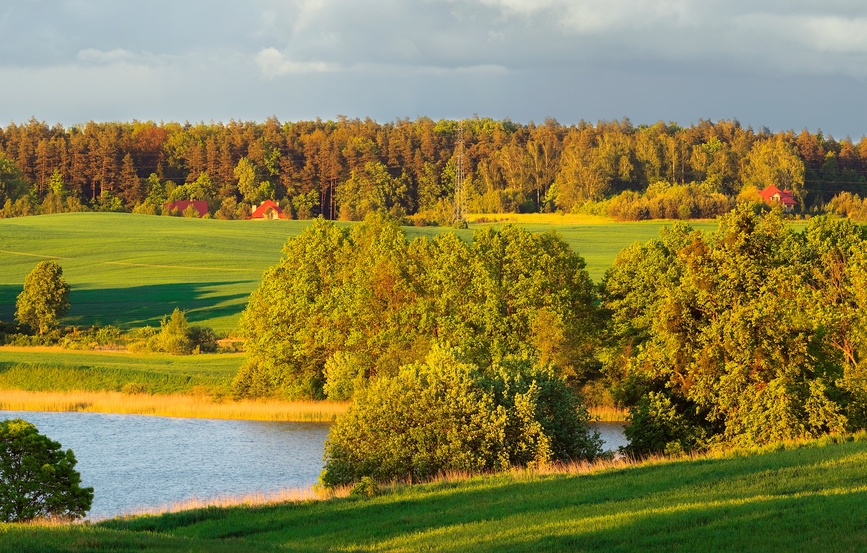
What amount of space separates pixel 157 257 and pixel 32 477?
331 ft

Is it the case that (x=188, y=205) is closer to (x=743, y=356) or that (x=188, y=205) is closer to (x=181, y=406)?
(x=181, y=406)

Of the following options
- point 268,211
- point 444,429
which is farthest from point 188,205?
point 444,429

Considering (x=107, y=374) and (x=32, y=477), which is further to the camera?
(x=107, y=374)

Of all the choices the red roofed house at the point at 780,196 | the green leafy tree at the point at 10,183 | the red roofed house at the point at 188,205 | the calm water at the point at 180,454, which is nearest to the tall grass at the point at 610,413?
the calm water at the point at 180,454

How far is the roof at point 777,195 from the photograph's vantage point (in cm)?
15062

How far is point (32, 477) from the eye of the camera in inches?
1063

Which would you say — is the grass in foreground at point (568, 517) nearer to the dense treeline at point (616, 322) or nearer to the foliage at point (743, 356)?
the foliage at point (743, 356)

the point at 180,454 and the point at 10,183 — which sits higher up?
the point at 10,183

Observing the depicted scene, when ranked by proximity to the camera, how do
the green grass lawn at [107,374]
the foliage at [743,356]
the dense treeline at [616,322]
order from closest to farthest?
the foliage at [743,356]
the dense treeline at [616,322]
the green grass lawn at [107,374]

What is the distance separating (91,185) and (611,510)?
6569 inches

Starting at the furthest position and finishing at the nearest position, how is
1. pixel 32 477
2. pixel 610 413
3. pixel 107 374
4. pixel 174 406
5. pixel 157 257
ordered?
pixel 157 257, pixel 107 374, pixel 174 406, pixel 610 413, pixel 32 477

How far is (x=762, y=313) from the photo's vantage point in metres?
38.3

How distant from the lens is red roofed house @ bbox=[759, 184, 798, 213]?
493ft

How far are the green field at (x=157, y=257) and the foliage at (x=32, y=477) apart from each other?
6022 centimetres
